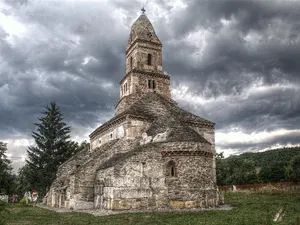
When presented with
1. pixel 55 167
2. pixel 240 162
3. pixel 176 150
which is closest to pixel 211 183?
pixel 176 150

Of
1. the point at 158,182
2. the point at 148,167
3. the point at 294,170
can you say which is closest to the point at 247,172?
the point at 294,170

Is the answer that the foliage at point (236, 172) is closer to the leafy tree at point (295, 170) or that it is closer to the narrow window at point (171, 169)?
the leafy tree at point (295, 170)

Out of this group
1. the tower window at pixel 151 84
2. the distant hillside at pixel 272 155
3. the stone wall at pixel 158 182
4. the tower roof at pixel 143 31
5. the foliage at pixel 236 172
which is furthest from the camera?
the distant hillside at pixel 272 155

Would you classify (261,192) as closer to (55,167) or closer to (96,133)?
(96,133)

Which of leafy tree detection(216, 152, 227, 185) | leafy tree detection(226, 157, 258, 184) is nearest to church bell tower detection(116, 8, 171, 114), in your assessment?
leafy tree detection(226, 157, 258, 184)

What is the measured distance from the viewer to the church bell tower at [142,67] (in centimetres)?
2877

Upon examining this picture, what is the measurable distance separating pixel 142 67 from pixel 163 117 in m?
8.25

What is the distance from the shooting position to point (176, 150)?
1889cm

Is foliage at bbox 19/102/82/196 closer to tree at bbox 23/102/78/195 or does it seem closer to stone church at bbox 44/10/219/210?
tree at bbox 23/102/78/195

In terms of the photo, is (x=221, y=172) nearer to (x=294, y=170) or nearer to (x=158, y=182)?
(x=294, y=170)

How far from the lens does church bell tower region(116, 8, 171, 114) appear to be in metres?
28.8

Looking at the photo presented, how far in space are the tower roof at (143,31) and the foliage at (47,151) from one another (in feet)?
55.6

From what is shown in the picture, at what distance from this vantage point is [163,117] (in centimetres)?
2342

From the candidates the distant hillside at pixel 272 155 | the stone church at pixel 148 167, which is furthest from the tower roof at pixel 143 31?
the distant hillside at pixel 272 155
